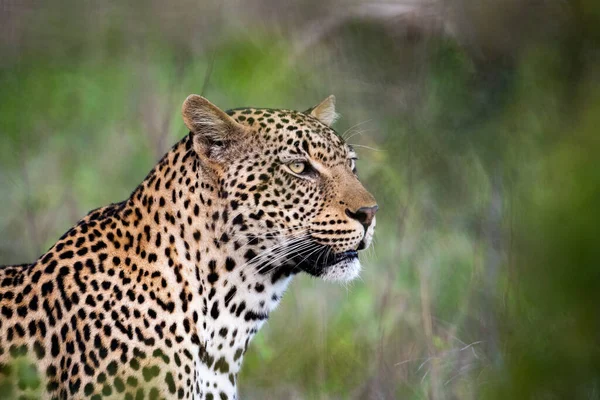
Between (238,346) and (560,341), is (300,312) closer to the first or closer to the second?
(238,346)

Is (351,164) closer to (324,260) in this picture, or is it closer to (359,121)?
(324,260)

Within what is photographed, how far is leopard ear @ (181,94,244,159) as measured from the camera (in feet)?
14.1

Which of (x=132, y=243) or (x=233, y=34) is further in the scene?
(x=233, y=34)

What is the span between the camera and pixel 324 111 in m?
5.14

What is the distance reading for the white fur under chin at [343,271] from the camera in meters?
4.44

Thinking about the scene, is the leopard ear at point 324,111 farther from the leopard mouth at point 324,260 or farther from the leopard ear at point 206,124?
the leopard mouth at point 324,260

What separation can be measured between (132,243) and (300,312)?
3.20 meters

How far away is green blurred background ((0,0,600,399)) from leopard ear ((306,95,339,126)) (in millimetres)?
1824

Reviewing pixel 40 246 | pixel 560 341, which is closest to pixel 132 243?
pixel 560 341

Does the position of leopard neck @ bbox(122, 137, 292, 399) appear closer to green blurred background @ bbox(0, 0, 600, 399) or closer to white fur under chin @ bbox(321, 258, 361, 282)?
white fur under chin @ bbox(321, 258, 361, 282)

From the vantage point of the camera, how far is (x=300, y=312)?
23.7 feet

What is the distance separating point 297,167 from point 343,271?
59cm

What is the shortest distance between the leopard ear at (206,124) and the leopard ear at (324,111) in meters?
0.82

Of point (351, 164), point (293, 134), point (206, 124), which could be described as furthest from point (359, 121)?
point (206, 124)
